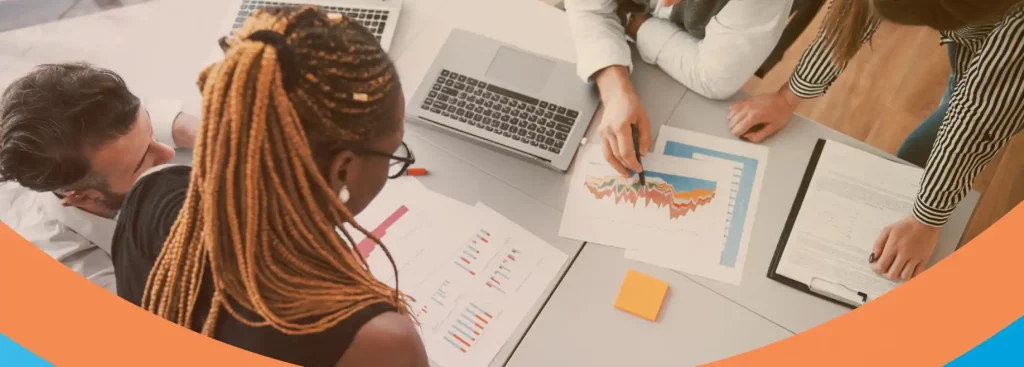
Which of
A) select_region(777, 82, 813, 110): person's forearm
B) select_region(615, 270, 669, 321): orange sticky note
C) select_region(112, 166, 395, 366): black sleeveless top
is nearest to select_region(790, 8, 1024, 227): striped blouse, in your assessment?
select_region(777, 82, 813, 110): person's forearm

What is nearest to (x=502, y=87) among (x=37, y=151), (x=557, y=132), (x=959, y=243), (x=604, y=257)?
(x=557, y=132)

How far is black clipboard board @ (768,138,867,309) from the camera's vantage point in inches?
31.9

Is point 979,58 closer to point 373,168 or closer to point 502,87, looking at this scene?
point 502,87

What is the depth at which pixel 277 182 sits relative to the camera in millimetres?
417

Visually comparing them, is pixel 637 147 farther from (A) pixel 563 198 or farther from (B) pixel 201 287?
(B) pixel 201 287

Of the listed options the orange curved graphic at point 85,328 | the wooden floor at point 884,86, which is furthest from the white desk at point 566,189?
the wooden floor at point 884,86

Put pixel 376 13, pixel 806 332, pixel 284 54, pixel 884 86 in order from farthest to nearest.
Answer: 1. pixel 884 86
2. pixel 376 13
3. pixel 806 332
4. pixel 284 54

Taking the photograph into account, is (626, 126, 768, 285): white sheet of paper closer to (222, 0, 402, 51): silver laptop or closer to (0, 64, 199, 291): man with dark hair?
(222, 0, 402, 51): silver laptop

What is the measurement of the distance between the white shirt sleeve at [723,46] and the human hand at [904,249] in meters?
0.30

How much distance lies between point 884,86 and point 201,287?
157 centimetres

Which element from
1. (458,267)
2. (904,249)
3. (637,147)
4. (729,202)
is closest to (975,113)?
(904,249)

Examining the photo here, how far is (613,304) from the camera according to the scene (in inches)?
32.0

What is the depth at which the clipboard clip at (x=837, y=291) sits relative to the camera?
0.80 metres

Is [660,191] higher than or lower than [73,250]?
lower
